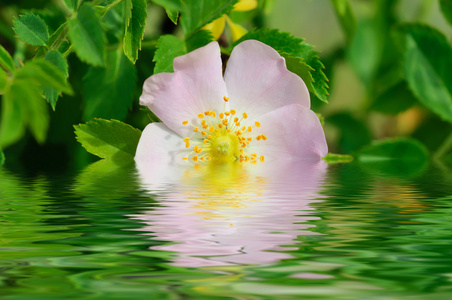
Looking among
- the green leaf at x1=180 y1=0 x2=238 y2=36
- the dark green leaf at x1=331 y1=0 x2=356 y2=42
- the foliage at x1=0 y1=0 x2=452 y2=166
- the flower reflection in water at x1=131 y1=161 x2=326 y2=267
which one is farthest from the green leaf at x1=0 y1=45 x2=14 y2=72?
the dark green leaf at x1=331 y1=0 x2=356 y2=42

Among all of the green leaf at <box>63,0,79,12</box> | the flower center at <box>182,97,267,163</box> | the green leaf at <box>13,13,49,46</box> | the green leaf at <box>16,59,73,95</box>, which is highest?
the green leaf at <box>63,0,79,12</box>

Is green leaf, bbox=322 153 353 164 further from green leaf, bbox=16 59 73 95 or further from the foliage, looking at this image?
green leaf, bbox=16 59 73 95

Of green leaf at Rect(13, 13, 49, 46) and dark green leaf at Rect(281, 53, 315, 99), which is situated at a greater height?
green leaf at Rect(13, 13, 49, 46)

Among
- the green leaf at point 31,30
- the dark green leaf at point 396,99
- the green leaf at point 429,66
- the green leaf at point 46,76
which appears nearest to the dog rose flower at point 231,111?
the green leaf at point 31,30

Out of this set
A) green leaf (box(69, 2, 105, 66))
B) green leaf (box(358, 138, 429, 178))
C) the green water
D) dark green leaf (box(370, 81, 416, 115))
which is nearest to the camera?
the green water

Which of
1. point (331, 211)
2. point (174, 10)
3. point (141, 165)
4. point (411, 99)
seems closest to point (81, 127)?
point (141, 165)

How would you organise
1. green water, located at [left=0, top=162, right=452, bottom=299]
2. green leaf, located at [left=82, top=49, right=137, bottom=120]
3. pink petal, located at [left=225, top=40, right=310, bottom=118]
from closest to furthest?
green water, located at [left=0, top=162, right=452, bottom=299]
pink petal, located at [left=225, top=40, right=310, bottom=118]
green leaf, located at [left=82, top=49, right=137, bottom=120]

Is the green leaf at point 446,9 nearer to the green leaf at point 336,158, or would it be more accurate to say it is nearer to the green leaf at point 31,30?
the green leaf at point 336,158
